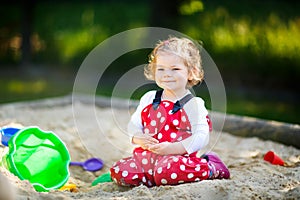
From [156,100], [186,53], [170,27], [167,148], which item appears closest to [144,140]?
[167,148]

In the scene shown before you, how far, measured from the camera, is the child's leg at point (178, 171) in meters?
2.67

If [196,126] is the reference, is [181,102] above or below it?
above

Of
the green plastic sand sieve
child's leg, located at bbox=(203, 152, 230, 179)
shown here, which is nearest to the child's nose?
child's leg, located at bbox=(203, 152, 230, 179)

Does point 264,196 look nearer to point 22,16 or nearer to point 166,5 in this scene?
point 166,5

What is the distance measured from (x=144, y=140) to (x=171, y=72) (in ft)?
1.17

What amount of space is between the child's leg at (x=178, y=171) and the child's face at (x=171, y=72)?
1.20ft

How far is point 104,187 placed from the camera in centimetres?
282

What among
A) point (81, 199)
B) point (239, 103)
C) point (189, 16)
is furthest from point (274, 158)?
point (189, 16)

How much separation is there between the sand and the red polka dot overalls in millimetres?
90

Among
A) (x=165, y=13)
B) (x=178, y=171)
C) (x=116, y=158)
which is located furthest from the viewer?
(x=165, y=13)

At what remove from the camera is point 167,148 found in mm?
2719

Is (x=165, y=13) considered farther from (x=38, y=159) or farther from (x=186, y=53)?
(x=38, y=159)

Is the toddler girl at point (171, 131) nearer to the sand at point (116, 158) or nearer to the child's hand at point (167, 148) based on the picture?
the child's hand at point (167, 148)

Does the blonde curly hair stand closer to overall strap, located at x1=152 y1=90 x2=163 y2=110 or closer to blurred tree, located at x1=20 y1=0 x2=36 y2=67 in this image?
overall strap, located at x1=152 y1=90 x2=163 y2=110
